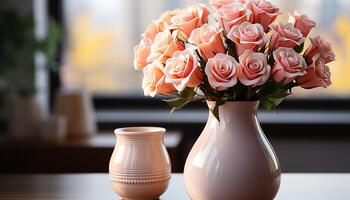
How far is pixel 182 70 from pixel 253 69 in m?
0.12

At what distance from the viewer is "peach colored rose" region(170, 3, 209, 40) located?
102cm

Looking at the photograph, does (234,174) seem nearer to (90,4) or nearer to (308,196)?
(308,196)

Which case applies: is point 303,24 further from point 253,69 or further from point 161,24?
point 161,24

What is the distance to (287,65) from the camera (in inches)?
37.8

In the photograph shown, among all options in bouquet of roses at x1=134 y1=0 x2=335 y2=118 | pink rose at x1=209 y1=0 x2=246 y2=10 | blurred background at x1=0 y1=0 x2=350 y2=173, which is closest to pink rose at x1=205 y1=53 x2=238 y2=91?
bouquet of roses at x1=134 y1=0 x2=335 y2=118

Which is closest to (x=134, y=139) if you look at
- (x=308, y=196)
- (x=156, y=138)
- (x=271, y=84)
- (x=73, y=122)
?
(x=156, y=138)

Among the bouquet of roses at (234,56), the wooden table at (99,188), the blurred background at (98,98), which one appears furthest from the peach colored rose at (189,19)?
the blurred background at (98,98)

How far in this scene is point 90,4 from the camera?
9.21ft

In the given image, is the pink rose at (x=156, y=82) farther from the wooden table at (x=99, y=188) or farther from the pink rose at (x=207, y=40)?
the wooden table at (x=99, y=188)

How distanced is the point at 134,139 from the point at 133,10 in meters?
1.73

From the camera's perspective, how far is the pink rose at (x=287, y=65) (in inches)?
37.8

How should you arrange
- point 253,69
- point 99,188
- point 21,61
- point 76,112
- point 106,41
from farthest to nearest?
point 106,41 → point 21,61 → point 76,112 → point 99,188 → point 253,69

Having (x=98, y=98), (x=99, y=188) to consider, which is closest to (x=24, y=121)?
(x=98, y=98)

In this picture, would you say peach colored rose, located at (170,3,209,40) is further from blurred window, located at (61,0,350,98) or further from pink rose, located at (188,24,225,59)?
blurred window, located at (61,0,350,98)
